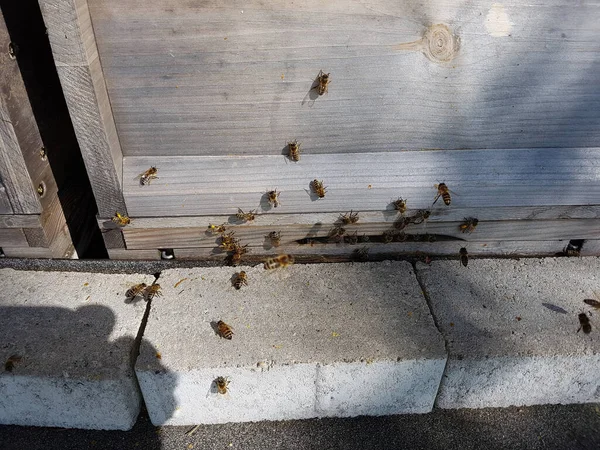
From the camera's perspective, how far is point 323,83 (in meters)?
1.84

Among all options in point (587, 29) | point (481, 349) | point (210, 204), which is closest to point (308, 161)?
point (210, 204)

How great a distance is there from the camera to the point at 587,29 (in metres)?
1.81

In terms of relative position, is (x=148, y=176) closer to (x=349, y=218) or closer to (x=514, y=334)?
(x=349, y=218)

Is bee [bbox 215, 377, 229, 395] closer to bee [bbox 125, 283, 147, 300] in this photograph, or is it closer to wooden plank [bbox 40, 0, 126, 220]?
bee [bbox 125, 283, 147, 300]

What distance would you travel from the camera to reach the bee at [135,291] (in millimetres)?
1976

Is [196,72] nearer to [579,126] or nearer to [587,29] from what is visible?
[587,29]

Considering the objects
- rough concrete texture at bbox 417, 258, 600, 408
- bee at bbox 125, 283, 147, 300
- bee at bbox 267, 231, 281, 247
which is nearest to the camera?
rough concrete texture at bbox 417, 258, 600, 408

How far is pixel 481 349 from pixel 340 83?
1187mm

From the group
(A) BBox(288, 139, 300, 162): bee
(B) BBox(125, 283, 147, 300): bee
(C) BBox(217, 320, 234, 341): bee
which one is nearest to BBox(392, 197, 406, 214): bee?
(A) BBox(288, 139, 300, 162): bee

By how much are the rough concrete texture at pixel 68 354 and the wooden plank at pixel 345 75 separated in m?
0.68

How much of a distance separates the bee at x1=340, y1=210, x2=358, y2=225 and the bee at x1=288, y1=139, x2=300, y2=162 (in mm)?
348

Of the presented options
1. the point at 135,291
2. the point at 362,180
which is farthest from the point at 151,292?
the point at 362,180

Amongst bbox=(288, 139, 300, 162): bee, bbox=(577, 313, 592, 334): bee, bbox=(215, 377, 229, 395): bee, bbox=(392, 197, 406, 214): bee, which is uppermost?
bbox=(288, 139, 300, 162): bee

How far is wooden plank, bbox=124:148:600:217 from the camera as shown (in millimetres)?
2068
